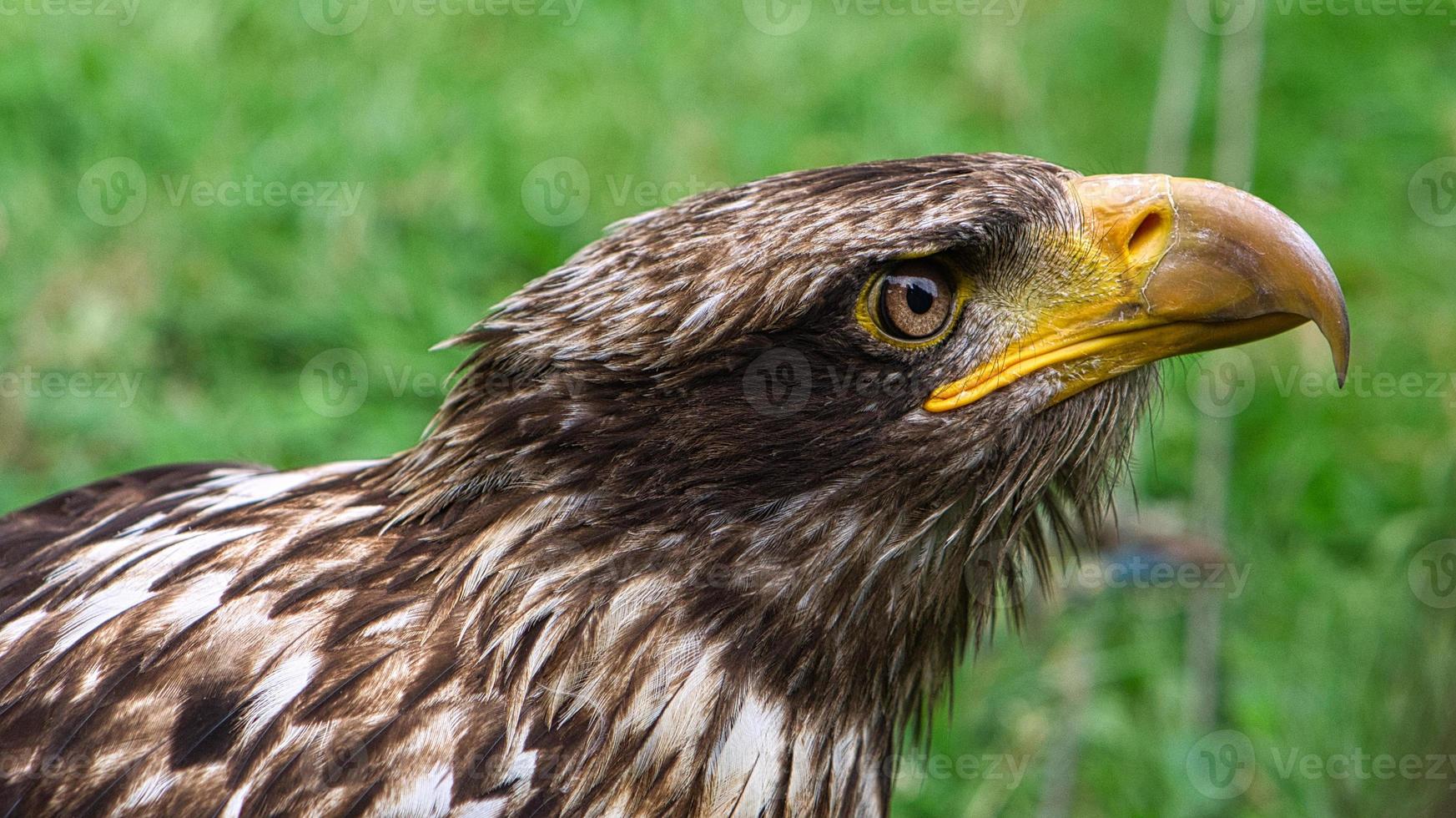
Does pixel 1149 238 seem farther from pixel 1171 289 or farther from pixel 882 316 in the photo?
pixel 882 316

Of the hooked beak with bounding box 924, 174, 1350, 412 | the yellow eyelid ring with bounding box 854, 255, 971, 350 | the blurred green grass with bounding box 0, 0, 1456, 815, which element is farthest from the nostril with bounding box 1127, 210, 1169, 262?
the blurred green grass with bounding box 0, 0, 1456, 815

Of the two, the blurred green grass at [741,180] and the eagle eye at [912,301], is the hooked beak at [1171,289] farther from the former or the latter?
the blurred green grass at [741,180]

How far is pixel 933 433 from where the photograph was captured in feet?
8.72

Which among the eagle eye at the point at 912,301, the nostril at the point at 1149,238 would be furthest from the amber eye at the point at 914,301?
the nostril at the point at 1149,238

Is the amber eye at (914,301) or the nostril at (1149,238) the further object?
the nostril at (1149,238)

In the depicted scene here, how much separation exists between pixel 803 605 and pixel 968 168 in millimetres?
832

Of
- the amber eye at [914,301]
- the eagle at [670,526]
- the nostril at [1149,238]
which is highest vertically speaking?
the nostril at [1149,238]

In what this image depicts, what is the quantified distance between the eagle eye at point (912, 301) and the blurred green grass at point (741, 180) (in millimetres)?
1262

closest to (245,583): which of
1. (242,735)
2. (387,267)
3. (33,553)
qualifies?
(242,735)

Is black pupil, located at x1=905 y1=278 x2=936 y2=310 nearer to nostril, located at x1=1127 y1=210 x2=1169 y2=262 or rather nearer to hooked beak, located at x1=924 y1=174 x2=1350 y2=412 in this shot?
hooked beak, located at x1=924 y1=174 x2=1350 y2=412

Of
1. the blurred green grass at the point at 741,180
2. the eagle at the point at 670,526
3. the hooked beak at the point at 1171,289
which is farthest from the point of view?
the blurred green grass at the point at 741,180

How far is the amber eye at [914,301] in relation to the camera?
2600mm

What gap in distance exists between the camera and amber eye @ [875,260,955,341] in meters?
2.60

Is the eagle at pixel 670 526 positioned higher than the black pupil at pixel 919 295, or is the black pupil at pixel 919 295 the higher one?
the black pupil at pixel 919 295
